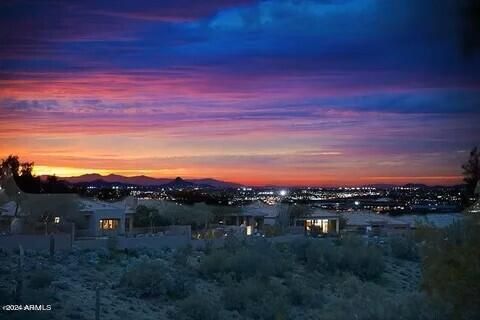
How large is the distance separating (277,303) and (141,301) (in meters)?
3.98

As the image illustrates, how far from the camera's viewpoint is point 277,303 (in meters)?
23.1

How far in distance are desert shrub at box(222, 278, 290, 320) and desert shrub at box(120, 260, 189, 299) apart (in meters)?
1.44

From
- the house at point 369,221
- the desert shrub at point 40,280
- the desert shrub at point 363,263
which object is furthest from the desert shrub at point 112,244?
the house at point 369,221

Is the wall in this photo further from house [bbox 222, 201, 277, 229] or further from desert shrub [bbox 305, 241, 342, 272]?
house [bbox 222, 201, 277, 229]

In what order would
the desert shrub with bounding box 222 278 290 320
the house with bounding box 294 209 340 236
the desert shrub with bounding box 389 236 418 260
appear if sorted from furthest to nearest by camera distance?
the house with bounding box 294 209 340 236 < the desert shrub with bounding box 389 236 418 260 < the desert shrub with bounding box 222 278 290 320

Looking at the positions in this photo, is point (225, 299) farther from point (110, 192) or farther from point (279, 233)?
point (110, 192)

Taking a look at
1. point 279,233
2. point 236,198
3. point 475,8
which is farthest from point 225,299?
point 236,198

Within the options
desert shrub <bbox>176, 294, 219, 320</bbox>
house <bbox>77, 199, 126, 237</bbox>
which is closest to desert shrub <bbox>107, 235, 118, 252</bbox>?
desert shrub <bbox>176, 294, 219, 320</bbox>

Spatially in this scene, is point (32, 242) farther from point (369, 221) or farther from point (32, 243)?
point (369, 221)

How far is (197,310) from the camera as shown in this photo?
21.5 m

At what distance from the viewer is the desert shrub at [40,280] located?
846 inches

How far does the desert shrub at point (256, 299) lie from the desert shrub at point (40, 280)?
17.8ft

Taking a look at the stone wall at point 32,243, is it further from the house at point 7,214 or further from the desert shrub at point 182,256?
the house at point 7,214

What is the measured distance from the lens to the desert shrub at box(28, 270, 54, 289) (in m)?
21.5
